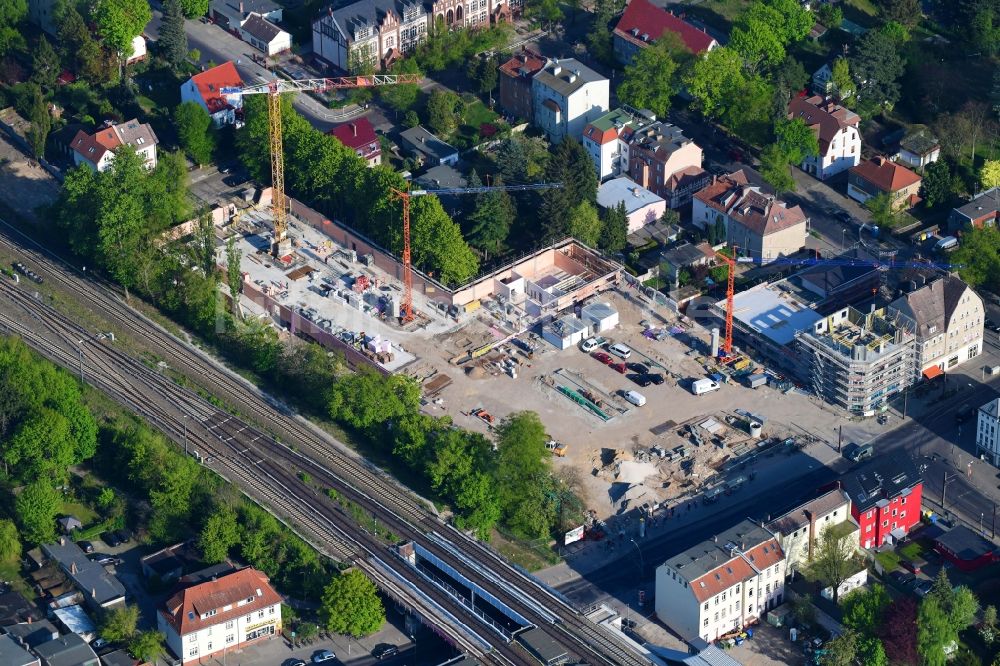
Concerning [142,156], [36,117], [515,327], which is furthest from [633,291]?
[36,117]

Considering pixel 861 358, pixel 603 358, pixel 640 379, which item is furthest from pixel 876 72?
pixel 640 379

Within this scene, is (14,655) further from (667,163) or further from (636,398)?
(667,163)

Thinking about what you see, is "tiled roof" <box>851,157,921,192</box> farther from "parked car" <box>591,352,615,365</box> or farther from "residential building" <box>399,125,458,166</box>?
"residential building" <box>399,125,458,166</box>

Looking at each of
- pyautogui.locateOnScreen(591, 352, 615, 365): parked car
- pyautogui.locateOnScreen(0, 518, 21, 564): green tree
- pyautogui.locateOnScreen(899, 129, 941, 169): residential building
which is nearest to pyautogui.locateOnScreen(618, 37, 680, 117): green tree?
pyautogui.locateOnScreen(899, 129, 941, 169): residential building

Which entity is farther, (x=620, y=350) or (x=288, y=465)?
(x=620, y=350)

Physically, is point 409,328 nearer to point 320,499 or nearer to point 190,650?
point 320,499

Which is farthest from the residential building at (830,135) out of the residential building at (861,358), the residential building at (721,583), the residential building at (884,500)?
the residential building at (721,583)
